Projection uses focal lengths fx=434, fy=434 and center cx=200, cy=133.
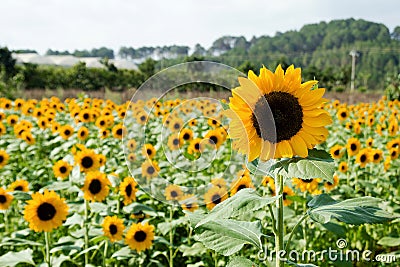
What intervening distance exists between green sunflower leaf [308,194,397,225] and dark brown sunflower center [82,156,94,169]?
2051 millimetres

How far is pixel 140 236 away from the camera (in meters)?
2.54

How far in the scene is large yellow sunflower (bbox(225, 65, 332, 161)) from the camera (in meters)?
1.21

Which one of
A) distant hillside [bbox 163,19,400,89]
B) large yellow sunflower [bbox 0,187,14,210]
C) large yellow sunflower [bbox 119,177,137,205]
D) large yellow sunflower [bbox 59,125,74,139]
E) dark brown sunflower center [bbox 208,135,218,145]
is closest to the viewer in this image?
large yellow sunflower [bbox 0,187,14,210]

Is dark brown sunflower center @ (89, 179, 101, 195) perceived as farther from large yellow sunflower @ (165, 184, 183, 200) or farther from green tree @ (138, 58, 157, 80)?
green tree @ (138, 58, 157, 80)

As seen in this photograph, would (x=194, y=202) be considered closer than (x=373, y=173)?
Yes

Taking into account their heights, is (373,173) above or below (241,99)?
below

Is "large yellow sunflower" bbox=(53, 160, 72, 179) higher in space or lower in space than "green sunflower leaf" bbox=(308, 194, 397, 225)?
lower

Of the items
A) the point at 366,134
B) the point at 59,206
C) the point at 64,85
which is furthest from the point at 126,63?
the point at 59,206

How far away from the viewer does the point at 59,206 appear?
2.47m

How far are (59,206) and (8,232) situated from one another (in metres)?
1.09

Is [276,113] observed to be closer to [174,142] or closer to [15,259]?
[15,259]

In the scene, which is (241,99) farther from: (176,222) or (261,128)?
(176,222)

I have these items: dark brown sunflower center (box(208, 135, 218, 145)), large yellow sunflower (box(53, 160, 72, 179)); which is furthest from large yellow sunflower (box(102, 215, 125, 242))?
dark brown sunflower center (box(208, 135, 218, 145))

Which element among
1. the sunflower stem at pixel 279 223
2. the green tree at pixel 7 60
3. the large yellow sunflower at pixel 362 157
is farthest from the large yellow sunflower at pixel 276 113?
the green tree at pixel 7 60
